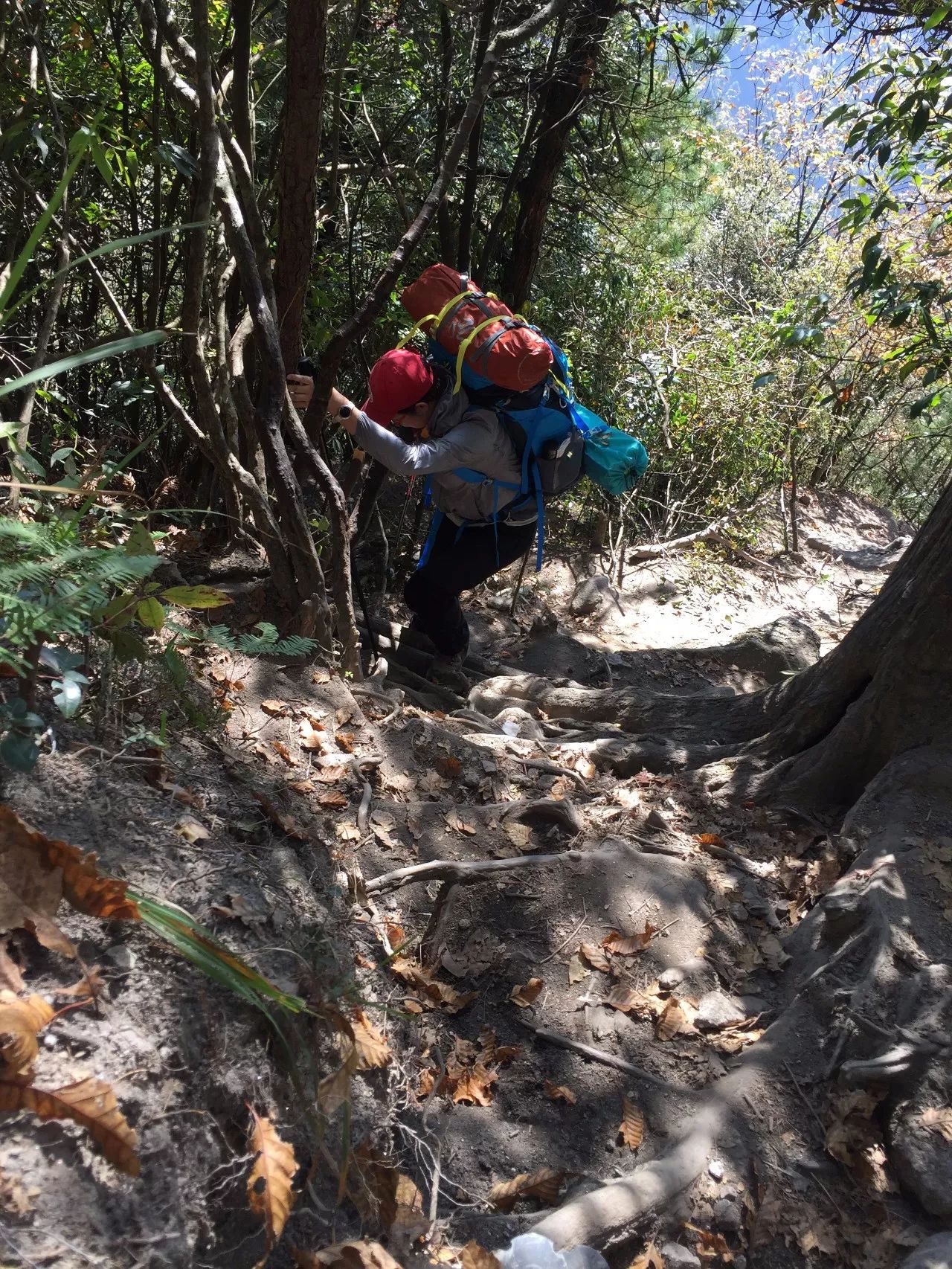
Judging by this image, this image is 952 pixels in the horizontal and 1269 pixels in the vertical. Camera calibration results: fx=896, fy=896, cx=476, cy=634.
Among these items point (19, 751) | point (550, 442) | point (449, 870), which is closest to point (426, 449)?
point (550, 442)

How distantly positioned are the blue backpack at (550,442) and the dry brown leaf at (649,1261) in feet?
9.91

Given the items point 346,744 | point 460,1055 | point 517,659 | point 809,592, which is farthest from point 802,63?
point 460,1055

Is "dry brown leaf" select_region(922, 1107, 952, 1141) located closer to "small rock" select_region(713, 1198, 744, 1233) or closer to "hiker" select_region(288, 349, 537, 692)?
"small rock" select_region(713, 1198, 744, 1233)

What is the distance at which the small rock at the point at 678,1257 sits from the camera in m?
2.00

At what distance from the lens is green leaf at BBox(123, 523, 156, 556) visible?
198cm

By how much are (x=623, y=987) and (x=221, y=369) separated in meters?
2.97

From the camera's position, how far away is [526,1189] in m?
2.18

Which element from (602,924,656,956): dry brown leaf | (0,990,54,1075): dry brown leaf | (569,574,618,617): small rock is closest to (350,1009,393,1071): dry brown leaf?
(0,990,54,1075): dry brown leaf

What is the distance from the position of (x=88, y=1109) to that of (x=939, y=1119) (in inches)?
78.0

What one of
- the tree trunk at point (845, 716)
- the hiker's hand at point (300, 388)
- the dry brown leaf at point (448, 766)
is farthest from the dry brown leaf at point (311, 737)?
the tree trunk at point (845, 716)

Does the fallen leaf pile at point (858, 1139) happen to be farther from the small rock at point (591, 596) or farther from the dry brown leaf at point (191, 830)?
the small rock at point (591, 596)

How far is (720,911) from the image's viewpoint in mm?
3156

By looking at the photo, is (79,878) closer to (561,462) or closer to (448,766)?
(448,766)

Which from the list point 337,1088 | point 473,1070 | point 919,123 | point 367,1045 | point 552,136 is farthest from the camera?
point 552,136
